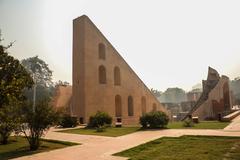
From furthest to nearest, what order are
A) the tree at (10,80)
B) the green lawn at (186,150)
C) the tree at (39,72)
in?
1. the tree at (39,72)
2. the tree at (10,80)
3. the green lawn at (186,150)

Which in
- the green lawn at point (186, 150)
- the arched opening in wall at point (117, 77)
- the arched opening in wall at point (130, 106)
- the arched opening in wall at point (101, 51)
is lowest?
the green lawn at point (186, 150)

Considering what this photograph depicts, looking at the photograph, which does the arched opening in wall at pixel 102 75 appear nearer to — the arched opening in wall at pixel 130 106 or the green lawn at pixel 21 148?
the arched opening in wall at pixel 130 106

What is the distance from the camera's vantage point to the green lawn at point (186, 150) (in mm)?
7705

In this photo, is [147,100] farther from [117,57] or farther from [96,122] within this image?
[96,122]

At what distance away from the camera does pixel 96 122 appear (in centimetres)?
A: 2078

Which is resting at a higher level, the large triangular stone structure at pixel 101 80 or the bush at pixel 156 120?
the large triangular stone structure at pixel 101 80

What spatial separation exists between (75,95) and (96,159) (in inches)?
764

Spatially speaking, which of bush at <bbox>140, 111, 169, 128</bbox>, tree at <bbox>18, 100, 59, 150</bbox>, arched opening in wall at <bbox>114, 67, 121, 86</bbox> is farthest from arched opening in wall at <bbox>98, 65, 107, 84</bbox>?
tree at <bbox>18, 100, 59, 150</bbox>

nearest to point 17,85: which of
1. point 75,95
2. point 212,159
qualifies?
point 212,159

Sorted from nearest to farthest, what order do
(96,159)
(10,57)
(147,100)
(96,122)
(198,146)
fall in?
(96,159) < (198,146) < (10,57) < (96,122) < (147,100)

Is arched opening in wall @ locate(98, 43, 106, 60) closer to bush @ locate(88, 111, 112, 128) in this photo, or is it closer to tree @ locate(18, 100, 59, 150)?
bush @ locate(88, 111, 112, 128)

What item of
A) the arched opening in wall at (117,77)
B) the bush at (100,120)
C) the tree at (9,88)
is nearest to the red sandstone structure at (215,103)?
the arched opening in wall at (117,77)

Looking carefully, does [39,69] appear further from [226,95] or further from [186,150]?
[186,150]

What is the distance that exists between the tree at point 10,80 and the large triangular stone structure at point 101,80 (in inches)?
578
